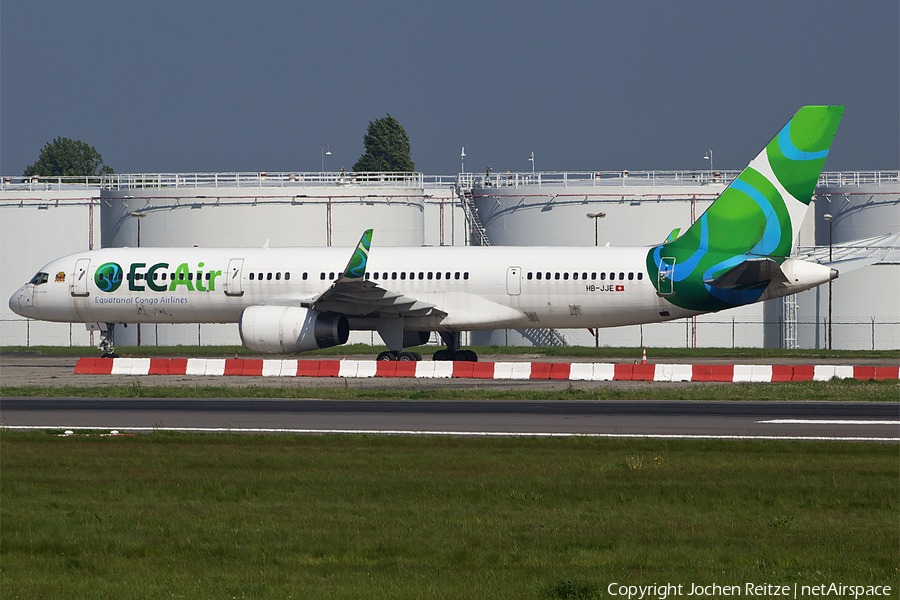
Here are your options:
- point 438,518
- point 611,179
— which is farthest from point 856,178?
point 438,518

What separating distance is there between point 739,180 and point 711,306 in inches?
169

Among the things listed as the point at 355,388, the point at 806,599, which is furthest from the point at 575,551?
the point at 355,388

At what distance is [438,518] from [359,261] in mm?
24058

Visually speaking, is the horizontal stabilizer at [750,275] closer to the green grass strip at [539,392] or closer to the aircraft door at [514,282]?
the green grass strip at [539,392]

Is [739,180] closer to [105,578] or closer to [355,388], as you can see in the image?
[355,388]

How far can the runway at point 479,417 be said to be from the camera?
19531mm

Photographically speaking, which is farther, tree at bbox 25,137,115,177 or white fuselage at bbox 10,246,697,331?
tree at bbox 25,137,115,177

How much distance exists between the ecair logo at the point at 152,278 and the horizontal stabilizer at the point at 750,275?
1812 cm

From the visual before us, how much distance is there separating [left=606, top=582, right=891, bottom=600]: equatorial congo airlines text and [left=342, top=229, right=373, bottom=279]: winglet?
86.9 ft

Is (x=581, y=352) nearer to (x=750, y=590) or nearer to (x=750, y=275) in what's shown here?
(x=750, y=275)

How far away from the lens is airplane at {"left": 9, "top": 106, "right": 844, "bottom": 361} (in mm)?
34094

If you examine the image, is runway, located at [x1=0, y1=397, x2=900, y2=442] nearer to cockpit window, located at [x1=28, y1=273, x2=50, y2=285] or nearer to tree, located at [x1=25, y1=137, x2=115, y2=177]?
cockpit window, located at [x1=28, y1=273, x2=50, y2=285]

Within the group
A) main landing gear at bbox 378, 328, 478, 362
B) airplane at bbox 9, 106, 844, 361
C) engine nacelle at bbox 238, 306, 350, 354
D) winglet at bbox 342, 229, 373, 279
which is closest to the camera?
airplane at bbox 9, 106, 844, 361

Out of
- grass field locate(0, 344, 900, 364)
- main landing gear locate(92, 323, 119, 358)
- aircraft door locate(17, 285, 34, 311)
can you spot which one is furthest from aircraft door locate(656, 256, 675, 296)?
aircraft door locate(17, 285, 34, 311)
